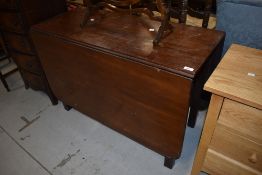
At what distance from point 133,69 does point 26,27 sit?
97 centimetres

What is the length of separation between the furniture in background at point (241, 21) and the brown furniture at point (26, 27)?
47.9 inches

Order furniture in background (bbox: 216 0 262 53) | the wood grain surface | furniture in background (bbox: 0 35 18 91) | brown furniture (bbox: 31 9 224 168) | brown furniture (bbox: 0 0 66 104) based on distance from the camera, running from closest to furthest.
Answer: the wood grain surface < brown furniture (bbox: 31 9 224 168) < furniture in background (bbox: 216 0 262 53) < brown furniture (bbox: 0 0 66 104) < furniture in background (bbox: 0 35 18 91)

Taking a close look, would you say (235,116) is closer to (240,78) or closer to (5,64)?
(240,78)

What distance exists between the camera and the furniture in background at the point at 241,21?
113 centimetres

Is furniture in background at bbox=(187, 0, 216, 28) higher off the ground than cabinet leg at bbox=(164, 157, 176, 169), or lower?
higher

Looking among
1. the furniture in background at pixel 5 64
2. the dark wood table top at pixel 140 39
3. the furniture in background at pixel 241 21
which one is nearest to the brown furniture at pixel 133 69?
the dark wood table top at pixel 140 39

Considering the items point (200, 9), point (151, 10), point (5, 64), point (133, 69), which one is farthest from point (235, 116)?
point (5, 64)

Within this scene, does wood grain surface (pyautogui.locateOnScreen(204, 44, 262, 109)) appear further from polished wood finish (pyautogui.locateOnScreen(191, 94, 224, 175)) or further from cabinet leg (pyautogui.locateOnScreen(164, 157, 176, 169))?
cabinet leg (pyautogui.locateOnScreen(164, 157, 176, 169))

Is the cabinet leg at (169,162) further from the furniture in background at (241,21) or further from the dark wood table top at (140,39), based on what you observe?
the furniture in background at (241,21)

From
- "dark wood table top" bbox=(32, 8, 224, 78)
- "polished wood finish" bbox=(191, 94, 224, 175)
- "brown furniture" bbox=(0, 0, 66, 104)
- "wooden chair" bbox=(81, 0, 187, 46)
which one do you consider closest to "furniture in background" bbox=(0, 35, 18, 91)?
"brown furniture" bbox=(0, 0, 66, 104)

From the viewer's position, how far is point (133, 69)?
1069mm

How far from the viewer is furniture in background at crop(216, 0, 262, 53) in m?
1.13

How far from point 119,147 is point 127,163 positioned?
142mm

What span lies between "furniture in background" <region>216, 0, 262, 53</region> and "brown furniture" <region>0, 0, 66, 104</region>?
1.22 metres
